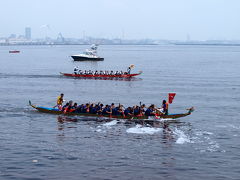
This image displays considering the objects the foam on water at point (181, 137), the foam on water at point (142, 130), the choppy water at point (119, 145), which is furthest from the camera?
the foam on water at point (142, 130)

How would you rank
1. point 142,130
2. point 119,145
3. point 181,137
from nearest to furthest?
point 119,145, point 181,137, point 142,130

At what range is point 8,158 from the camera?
28.0 m

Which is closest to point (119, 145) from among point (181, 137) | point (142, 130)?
point (142, 130)

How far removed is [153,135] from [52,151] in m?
9.77

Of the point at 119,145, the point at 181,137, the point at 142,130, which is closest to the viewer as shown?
the point at 119,145

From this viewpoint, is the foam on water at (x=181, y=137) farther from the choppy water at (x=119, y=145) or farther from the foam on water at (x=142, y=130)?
the foam on water at (x=142, y=130)

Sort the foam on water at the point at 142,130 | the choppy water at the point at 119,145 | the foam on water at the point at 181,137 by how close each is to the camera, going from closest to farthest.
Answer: the choppy water at the point at 119,145 < the foam on water at the point at 181,137 < the foam on water at the point at 142,130

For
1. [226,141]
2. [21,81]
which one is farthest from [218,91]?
[21,81]

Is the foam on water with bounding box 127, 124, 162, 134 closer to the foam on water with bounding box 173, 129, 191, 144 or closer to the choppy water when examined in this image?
the choppy water

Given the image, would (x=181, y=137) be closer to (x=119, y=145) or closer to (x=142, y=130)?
(x=142, y=130)

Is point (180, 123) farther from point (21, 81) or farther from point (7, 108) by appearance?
point (21, 81)

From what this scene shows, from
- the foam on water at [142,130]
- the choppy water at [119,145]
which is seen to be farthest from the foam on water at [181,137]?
the foam on water at [142,130]

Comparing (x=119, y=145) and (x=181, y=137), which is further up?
(x=181, y=137)

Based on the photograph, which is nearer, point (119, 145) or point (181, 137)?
point (119, 145)
